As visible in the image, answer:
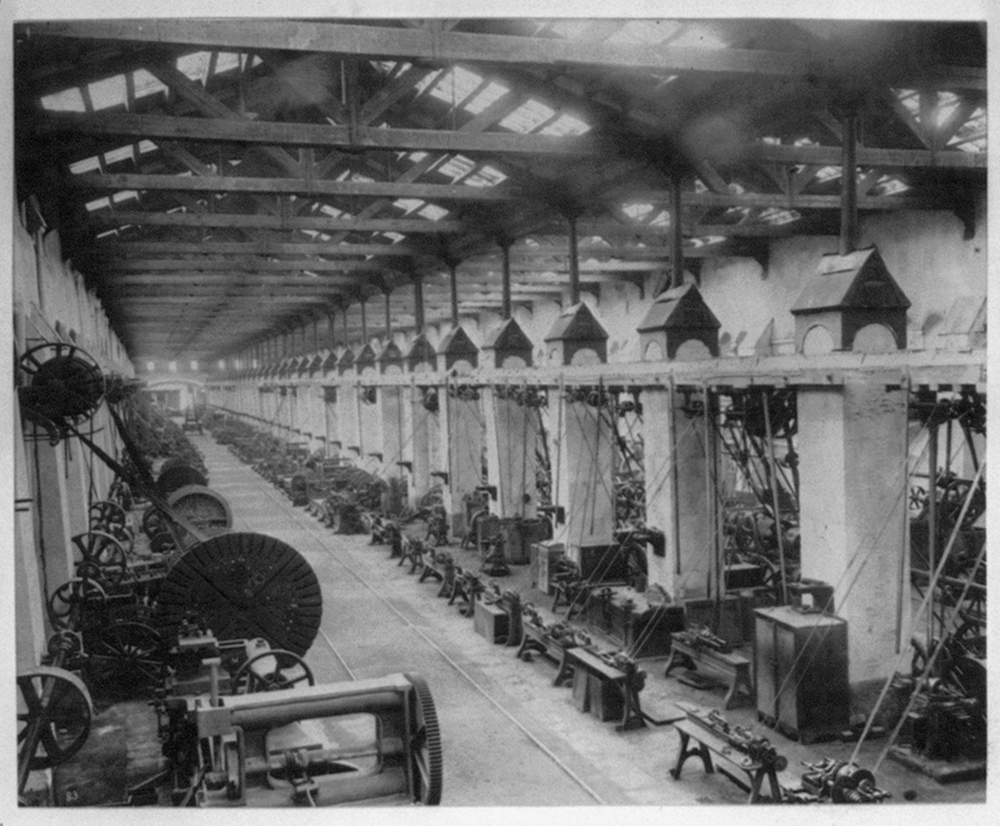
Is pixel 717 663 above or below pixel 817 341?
below

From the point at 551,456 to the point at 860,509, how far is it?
6315 millimetres

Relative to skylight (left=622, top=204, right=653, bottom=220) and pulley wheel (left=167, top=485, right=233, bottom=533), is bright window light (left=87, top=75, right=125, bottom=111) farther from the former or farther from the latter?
skylight (left=622, top=204, right=653, bottom=220)

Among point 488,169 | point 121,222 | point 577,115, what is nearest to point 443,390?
point 488,169

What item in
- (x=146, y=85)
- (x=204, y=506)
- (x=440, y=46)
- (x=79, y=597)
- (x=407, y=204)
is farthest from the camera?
(x=407, y=204)

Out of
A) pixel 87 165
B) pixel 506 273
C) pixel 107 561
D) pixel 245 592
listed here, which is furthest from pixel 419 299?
pixel 245 592

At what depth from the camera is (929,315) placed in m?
13.6

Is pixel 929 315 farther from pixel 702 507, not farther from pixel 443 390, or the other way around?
pixel 443 390

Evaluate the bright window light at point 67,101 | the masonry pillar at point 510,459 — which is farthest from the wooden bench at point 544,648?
the bright window light at point 67,101

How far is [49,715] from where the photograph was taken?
17.4ft

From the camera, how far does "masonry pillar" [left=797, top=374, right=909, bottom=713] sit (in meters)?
7.51

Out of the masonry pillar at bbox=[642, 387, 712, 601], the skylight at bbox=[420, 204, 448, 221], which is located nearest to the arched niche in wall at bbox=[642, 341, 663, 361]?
the masonry pillar at bbox=[642, 387, 712, 601]

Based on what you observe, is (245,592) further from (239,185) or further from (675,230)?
(675,230)

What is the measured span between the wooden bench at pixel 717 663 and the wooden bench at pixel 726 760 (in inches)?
38.9

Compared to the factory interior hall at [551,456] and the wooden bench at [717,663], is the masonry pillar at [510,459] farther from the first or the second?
the wooden bench at [717,663]
